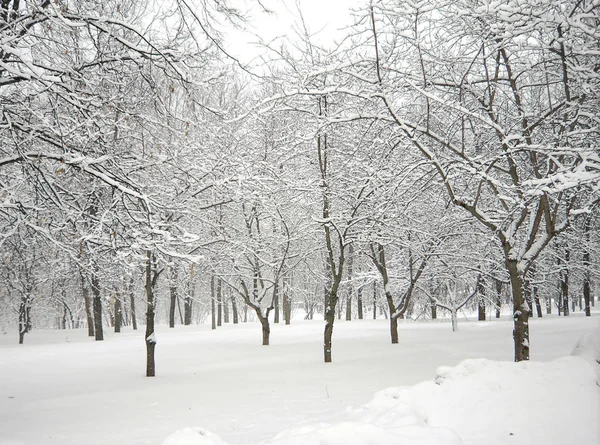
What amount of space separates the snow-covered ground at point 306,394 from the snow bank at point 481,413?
0.01m

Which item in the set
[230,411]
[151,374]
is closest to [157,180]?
[151,374]

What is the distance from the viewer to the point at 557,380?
4273 millimetres

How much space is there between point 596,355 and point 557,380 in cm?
123

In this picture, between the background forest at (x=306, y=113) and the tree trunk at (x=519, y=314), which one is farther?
the tree trunk at (x=519, y=314)

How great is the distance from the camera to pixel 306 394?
7629mm

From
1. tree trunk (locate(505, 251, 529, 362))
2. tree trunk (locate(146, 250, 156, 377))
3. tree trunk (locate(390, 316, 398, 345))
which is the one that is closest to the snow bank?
tree trunk (locate(505, 251, 529, 362))

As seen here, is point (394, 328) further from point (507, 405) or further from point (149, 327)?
point (507, 405)

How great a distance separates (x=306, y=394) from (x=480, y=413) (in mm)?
4173

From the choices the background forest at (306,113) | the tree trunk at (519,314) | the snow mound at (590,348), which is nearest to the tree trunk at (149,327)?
the background forest at (306,113)

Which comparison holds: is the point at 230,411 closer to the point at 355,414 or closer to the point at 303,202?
the point at 355,414

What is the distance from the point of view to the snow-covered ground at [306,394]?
3.65 meters

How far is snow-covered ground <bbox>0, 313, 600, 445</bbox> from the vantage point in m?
3.65

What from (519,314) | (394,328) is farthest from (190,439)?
(394,328)

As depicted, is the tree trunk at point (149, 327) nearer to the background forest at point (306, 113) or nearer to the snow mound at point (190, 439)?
the background forest at point (306, 113)
